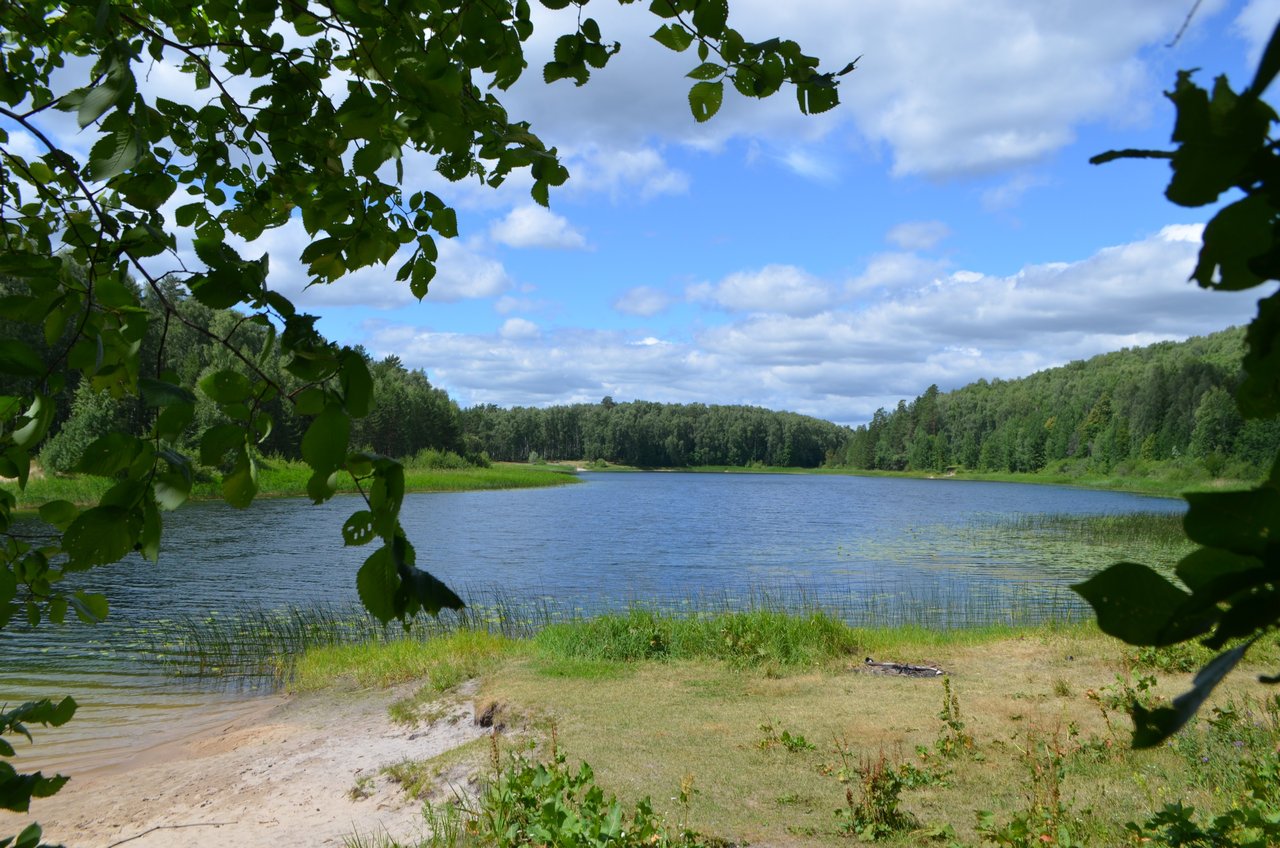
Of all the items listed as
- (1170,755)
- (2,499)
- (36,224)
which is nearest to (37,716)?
(2,499)

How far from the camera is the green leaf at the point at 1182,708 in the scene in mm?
596

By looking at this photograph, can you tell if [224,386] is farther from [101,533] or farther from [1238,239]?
[1238,239]

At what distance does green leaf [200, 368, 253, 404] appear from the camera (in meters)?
1.43

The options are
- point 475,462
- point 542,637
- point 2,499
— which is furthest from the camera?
point 475,462

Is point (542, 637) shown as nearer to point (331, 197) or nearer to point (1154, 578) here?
point (331, 197)

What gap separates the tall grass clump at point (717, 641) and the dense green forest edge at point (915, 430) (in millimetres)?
35155

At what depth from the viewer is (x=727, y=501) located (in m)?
64.1

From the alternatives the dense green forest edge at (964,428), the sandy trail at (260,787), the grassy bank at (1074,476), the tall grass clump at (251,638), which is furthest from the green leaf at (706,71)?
the dense green forest edge at (964,428)

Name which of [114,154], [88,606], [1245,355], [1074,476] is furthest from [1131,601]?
[1074,476]

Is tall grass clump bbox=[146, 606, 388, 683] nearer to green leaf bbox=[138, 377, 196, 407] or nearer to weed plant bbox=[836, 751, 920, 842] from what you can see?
weed plant bbox=[836, 751, 920, 842]

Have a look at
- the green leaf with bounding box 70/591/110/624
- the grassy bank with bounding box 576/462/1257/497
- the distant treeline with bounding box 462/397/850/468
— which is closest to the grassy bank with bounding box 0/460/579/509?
the green leaf with bounding box 70/591/110/624

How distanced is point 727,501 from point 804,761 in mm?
57535

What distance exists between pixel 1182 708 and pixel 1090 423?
421 feet

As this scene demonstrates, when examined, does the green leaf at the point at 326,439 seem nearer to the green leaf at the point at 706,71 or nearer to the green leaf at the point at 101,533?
the green leaf at the point at 101,533
